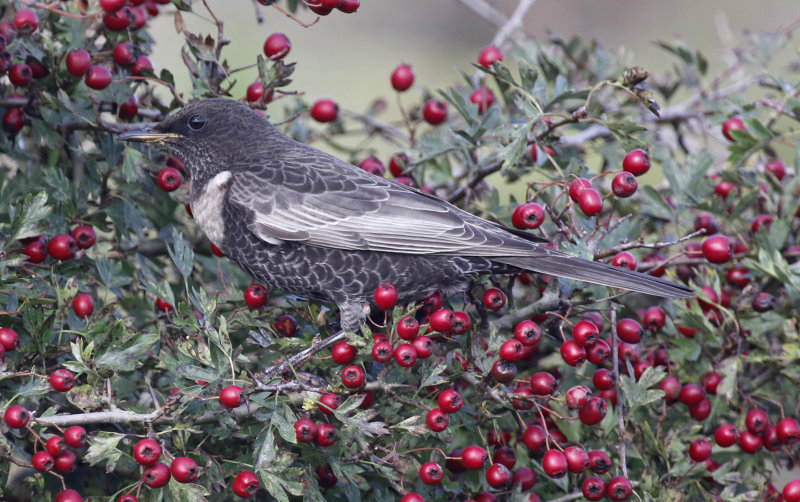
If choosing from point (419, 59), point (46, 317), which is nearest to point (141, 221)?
point (46, 317)

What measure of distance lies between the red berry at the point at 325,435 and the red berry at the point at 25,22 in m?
1.55

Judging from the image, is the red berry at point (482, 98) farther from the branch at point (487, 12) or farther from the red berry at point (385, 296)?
the red berry at point (385, 296)

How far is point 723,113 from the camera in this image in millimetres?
3434

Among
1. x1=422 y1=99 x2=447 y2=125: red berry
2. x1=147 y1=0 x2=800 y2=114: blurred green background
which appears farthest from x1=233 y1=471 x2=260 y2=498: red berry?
x1=147 y1=0 x2=800 y2=114: blurred green background

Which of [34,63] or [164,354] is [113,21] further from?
[164,354]

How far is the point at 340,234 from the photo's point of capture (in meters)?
3.06

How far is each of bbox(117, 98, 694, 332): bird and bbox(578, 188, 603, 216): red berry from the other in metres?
0.33

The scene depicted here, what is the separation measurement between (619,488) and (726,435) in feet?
1.73

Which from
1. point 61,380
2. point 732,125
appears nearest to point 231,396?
point 61,380

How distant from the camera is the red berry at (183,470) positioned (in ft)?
7.05

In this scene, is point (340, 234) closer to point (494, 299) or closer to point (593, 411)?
point (494, 299)

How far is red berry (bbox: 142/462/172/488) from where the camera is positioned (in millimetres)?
2170

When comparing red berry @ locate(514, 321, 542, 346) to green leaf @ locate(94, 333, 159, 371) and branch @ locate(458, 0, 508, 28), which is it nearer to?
green leaf @ locate(94, 333, 159, 371)

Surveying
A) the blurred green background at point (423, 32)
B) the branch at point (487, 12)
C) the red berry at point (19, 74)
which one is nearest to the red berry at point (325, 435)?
the red berry at point (19, 74)
